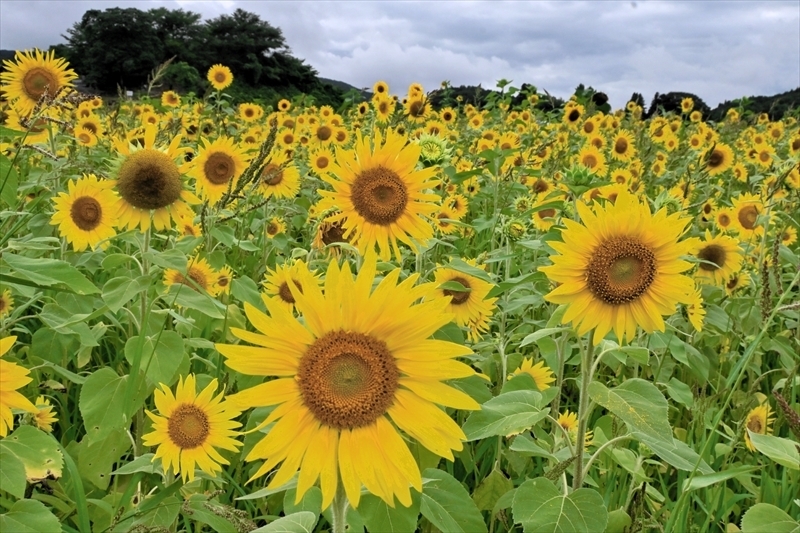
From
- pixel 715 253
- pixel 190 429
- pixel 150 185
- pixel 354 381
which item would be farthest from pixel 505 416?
pixel 715 253

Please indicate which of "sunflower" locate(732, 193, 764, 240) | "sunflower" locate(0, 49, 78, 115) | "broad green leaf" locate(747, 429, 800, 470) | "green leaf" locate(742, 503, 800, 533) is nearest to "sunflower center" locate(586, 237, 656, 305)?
"broad green leaf" locate(747, 429, 800, 470)

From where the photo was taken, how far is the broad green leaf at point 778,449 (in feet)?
4.45

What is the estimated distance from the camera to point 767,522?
135cm

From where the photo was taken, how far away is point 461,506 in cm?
144

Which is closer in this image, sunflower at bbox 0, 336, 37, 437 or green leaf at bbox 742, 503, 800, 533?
sunflower at bbox 0, 336, 37, 437

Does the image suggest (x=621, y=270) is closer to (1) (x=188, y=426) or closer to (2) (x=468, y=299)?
(2) (x=468, y=299)

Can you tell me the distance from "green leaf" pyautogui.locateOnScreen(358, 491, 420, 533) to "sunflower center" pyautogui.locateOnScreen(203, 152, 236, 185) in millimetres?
2782

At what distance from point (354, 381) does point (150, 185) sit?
1.62 meters

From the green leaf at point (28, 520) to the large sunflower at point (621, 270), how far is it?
124 cm

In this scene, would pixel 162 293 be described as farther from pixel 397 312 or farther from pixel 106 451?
pixel 397 312

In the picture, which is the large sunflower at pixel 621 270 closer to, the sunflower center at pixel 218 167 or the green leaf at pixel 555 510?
the green leaf at pixel 555 510

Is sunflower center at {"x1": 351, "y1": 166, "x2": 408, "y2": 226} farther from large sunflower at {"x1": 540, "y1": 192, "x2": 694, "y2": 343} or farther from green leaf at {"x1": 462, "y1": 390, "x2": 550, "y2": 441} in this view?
green leaf at {"x1": 462, "y1": 390, "x2": 550, "y2": 441}

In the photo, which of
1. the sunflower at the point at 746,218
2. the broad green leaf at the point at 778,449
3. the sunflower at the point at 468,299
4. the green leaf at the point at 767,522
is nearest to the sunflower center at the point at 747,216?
the sunflower at the point at 746,218

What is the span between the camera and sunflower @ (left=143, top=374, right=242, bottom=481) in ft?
6.31
